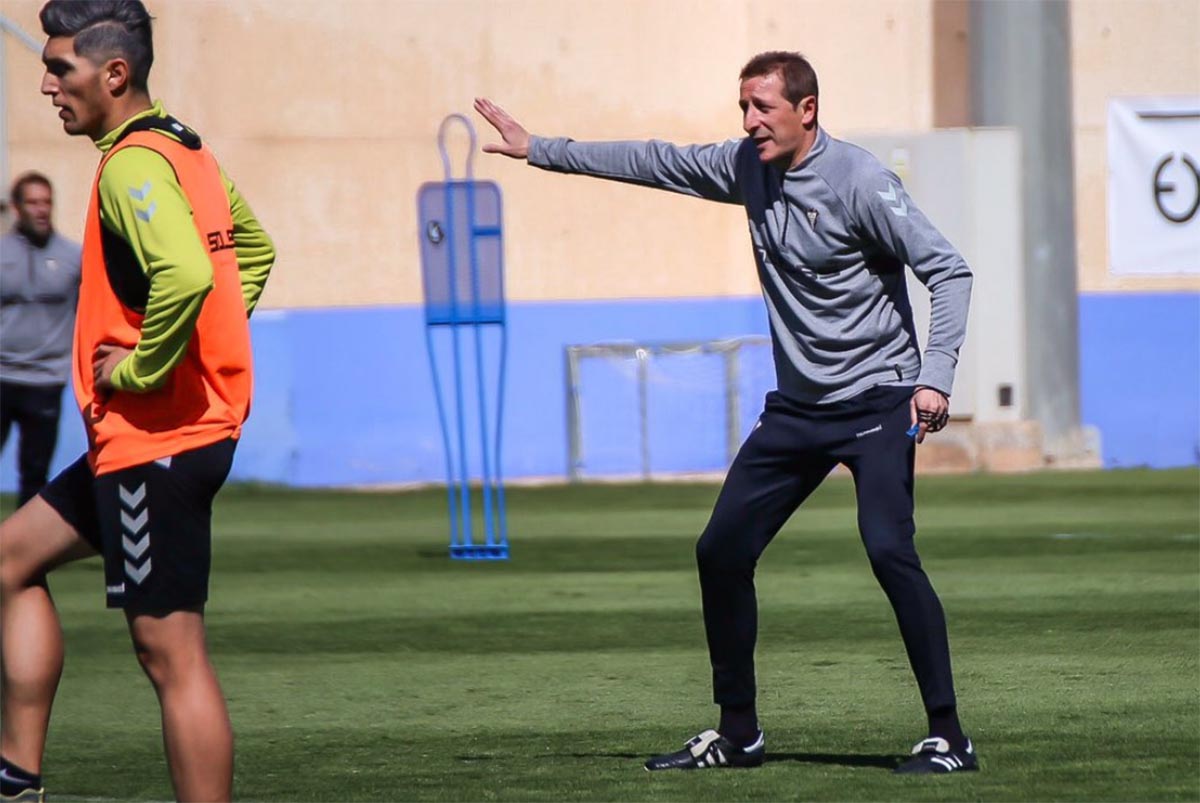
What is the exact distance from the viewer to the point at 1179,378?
22.6 m

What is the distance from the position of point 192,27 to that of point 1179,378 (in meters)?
10.3

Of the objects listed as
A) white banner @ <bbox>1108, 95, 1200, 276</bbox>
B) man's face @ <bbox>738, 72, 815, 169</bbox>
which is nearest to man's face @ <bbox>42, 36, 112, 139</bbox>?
man's face @ <bbox>738, 72, 815, 169</bbox>

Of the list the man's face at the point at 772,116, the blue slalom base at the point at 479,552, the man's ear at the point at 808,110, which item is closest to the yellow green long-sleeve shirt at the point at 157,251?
the man's face at the point at 772,116

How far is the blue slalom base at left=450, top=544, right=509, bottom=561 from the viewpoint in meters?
13.5

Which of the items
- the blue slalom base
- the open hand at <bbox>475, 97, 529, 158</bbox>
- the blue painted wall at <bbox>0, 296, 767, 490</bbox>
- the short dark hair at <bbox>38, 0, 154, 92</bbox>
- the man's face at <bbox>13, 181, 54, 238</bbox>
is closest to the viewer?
the short dark hair at <bbox>38, 0, 154, 92</bbox>

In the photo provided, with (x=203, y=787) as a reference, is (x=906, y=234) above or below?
above

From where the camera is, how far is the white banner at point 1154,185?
Answer: 2231cm

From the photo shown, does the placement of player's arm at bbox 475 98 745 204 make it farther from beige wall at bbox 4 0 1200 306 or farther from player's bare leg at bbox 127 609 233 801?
beige wall at bbox 4 0 1200 306

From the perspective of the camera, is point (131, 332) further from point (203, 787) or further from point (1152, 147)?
point (1152, 147)

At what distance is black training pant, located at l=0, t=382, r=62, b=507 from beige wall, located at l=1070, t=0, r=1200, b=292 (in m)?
12.4

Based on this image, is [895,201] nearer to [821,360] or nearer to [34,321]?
[821,360]

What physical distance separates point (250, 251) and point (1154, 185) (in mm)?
18039

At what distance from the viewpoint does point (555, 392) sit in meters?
22.0

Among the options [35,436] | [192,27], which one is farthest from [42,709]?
[192,27]
